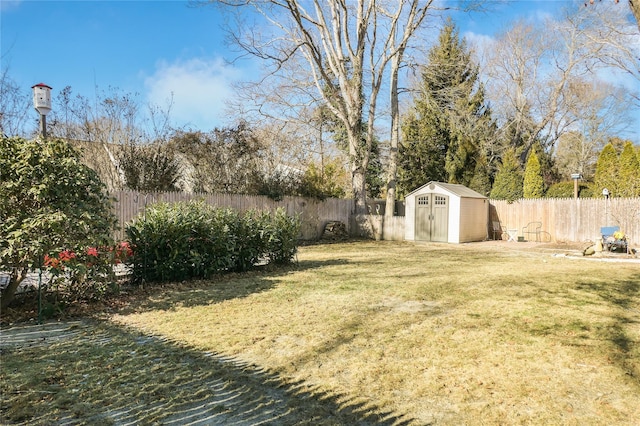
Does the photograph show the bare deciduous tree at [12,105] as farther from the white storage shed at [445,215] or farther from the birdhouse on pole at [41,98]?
the white storage shed at [445,215]

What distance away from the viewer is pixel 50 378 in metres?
3.35

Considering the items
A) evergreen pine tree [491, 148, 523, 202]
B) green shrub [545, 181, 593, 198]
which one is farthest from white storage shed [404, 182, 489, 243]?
green shrub [545, 181, 593, 198]

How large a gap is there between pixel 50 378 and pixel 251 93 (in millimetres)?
16587

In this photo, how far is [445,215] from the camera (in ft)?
54.4

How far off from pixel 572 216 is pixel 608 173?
3597 mm

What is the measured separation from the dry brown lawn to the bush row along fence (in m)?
6.06

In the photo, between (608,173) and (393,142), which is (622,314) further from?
(608,173)

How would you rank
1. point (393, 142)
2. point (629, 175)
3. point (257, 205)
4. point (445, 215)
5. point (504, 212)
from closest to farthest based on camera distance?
point (257, 205)
point (445, 215)
point (629, 175)
point (504, 212)
point (393, 142)

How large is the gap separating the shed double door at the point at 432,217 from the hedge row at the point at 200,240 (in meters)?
9.04

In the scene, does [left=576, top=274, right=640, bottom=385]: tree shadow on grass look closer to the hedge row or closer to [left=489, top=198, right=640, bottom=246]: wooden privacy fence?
the hedge row

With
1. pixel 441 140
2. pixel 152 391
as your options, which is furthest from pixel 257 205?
pixel 441 140

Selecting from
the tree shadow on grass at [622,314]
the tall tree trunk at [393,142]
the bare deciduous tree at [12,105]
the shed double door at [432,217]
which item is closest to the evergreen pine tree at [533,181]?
the shed double door at [432,217]

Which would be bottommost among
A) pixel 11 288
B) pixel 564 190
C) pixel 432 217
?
pixel 11 288

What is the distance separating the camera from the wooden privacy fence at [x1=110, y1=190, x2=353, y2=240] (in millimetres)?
11445
